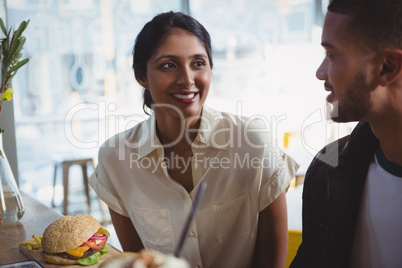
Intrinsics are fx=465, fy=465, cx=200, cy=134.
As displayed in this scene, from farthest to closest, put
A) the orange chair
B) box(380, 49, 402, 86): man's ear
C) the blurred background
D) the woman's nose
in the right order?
the blurred background → the orange chair → the woman's nose → box(380, 49, 402, 86): man's ear

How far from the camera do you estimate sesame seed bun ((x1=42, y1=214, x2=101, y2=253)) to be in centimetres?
155

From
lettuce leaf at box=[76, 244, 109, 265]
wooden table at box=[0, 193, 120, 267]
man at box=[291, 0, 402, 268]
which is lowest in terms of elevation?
wooden table at box=[0, 193, 120, 267]

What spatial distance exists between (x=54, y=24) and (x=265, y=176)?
3.67m

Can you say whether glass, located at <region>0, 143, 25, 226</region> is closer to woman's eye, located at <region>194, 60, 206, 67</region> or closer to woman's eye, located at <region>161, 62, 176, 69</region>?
woman's eye, located at <region>161, 62, 176, 69</region>

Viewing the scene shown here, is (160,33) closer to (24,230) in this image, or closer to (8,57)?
(8,57)

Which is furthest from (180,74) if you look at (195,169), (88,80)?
(88,80)

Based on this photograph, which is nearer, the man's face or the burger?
the man's face

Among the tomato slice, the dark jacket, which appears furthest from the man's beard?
the tomato slice

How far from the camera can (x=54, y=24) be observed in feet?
15.7

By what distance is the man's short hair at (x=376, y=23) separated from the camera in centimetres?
122

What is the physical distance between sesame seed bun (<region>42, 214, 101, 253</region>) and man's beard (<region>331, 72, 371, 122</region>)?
929 mm

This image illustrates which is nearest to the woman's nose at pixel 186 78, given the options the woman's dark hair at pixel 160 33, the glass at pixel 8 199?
the woman's dark hair at pixel 160 33

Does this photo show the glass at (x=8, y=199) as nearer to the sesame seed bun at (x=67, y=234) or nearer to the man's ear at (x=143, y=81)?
the sesame seed bun at (x=67, y=234)

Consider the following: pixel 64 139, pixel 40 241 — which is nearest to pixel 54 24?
pixel 64 139
